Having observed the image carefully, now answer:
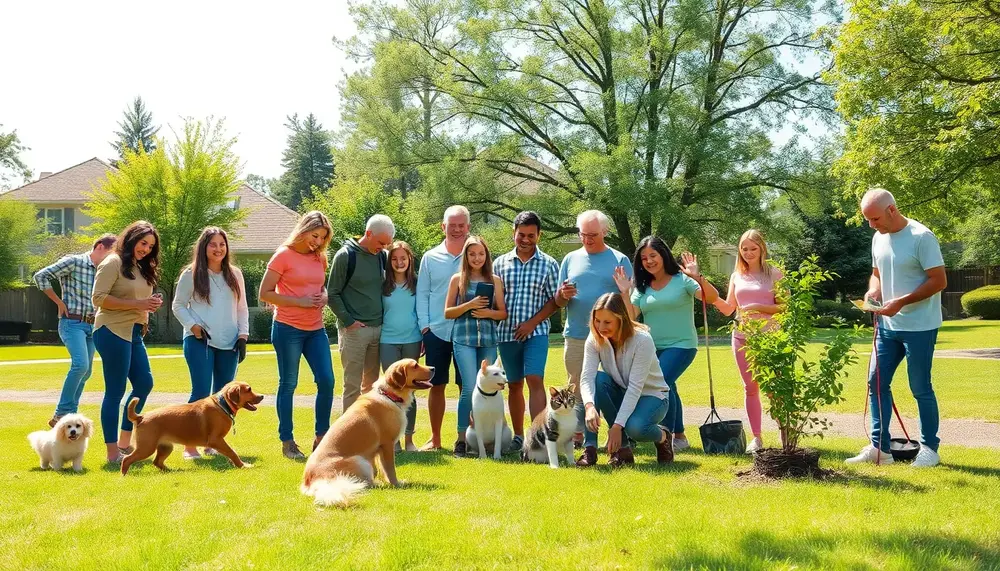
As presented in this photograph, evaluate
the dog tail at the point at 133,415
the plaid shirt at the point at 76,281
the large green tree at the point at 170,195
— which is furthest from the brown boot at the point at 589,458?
the large green tree at the point at 170,195

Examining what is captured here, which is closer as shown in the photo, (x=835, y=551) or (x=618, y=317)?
(x=835, y=551)

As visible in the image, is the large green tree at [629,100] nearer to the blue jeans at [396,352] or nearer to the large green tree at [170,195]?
the large green tree at [170,195]

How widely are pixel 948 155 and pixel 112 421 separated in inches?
665

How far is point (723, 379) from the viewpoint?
1550cm

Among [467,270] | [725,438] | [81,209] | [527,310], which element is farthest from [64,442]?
[81,209]

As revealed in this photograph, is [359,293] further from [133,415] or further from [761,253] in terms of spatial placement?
[761,253]

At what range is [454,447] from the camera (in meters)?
7.77

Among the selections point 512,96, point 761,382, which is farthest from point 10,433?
point 512,96

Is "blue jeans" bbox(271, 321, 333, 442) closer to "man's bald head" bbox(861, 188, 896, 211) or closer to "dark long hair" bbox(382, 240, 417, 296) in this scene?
"dark long hair" bbox(382, 240, 417, 296)

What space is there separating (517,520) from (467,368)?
2.92 meters

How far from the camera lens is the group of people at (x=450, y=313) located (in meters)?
7.04

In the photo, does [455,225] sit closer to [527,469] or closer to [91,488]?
[527,469]

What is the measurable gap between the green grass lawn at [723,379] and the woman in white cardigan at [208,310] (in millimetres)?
5687

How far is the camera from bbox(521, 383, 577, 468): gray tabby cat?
6742mm
